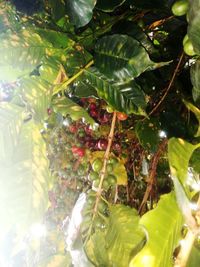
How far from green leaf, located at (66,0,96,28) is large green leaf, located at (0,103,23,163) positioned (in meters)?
0.21

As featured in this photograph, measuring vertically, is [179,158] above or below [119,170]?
above

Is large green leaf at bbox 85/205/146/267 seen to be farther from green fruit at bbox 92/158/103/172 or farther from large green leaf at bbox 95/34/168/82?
large green leaf at bbox 95/34/168/82

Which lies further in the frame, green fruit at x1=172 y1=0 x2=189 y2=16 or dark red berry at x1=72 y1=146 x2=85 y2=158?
dark red berry at x1=72 y1=146 x2=85 y2=158

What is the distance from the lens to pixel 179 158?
549mm

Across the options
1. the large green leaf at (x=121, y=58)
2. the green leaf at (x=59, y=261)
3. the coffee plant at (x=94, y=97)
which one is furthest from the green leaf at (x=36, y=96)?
the green leaf at (x=59, y=261)

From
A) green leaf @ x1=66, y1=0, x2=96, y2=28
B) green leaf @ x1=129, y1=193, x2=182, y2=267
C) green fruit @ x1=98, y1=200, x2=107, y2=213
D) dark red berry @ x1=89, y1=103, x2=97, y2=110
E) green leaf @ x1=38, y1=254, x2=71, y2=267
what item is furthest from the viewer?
green leaf @ x1=38, y1=254, x2=71, y2=267

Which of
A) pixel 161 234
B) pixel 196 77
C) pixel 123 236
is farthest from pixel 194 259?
pixel 196 77

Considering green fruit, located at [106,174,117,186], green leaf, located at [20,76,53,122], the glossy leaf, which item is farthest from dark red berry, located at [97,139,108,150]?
green leaf, located at [20,76,53,122]

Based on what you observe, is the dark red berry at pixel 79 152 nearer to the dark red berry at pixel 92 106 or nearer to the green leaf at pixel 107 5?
the dark red berry at pixel 92 106

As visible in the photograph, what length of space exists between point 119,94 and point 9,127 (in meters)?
0.22

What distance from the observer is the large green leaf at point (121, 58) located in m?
0.65

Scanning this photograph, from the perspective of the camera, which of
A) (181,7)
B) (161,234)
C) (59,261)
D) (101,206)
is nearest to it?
(161,234)

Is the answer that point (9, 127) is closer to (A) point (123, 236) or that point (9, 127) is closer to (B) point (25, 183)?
(B) point (25, 183)

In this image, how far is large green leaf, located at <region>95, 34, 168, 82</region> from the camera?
0.65 metres
